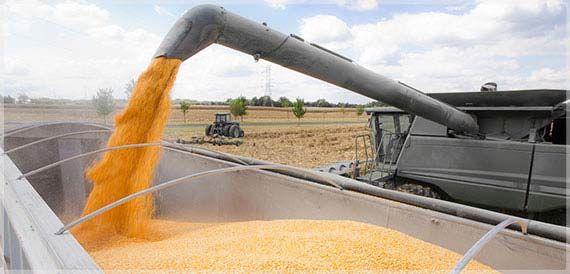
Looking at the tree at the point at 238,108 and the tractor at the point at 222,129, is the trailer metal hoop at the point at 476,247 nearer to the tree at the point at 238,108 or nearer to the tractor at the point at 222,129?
the tractor at the point at 222,129

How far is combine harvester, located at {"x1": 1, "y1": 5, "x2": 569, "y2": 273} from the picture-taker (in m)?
1.60

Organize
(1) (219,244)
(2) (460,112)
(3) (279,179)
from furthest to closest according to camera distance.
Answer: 1. (2) (460,112)
2. (3) (279,179)
3. (1) (219,244)

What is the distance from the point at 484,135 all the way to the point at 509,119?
310mm

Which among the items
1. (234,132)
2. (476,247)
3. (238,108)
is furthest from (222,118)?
(476,247)

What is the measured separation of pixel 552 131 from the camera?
4.26m

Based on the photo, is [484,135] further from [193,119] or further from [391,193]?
[193,119]

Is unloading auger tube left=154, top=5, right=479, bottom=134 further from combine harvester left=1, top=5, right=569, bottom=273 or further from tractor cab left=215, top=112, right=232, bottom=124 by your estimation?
tractor cab left=215, top=112, right=232, bottom=124

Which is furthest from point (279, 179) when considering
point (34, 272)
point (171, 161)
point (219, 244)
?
point (34, 272)

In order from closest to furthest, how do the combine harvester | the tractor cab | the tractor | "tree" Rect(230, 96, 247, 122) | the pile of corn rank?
1. the combine harvester
2. the pile of corn
3. the tractor
4. the tractor cab
5. "tree" Rect(230, 96, 247, 122)

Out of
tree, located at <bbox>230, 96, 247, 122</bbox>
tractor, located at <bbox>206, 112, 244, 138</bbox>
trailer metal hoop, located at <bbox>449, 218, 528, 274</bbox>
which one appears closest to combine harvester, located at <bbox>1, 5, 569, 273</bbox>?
trailer metal hoop, located at <bbox>449, 218, 528, 274</bbox>

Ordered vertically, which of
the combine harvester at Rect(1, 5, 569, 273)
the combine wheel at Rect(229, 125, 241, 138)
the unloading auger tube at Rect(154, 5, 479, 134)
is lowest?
the combine wheel at Rect(229, 125, 241, 138)

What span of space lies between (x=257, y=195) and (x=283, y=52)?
4.80 ft

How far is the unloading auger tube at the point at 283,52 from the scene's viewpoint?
2.71 m

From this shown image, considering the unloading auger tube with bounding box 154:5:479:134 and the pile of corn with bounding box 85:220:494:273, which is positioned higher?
the unloading auger tube with bounding box 154:5:479:134
